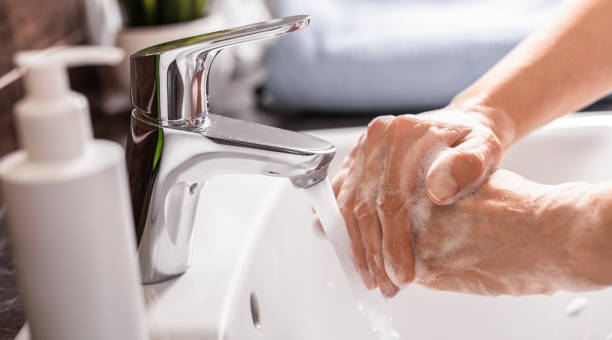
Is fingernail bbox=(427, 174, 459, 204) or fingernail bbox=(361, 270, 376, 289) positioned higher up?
fingernail bbox=(427, 174, 459, 204)

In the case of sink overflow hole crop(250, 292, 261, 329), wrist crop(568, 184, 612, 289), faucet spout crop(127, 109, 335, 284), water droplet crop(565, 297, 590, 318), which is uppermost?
faucet spout crop(127, 109, 335, 284)

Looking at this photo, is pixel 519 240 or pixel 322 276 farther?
pixel 322 276

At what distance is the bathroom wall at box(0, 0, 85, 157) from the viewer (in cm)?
68

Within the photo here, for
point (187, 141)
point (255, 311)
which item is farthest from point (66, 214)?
point (255, 311)

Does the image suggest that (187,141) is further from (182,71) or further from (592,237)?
(592,237)

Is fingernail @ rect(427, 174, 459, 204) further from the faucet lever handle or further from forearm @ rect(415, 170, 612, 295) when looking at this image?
the faucet lever handle

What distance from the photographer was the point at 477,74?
823mm

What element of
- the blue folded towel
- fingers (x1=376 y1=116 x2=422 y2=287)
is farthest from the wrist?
the blue folded towel

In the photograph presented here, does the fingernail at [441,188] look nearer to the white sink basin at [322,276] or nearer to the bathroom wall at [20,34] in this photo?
the white sink basin at [322,276]

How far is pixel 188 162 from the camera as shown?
0.40 m

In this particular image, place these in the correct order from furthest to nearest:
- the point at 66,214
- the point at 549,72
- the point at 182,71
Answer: the point at 549,72 → the point at 182,71 → the point at 66,214

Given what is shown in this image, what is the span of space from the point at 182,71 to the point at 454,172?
0.61ft

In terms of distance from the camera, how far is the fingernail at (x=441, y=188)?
45 cm

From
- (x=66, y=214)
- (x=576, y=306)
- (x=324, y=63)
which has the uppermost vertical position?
(x=66, y=214)
